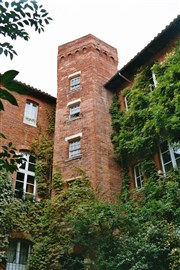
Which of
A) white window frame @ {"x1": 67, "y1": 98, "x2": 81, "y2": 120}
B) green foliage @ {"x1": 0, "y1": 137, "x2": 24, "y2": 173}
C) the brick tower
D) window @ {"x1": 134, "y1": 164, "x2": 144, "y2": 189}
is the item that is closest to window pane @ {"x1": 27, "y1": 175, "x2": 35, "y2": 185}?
the brick tower

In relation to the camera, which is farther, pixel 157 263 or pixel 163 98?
pixel 163 98

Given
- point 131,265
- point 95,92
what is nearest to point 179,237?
point 131,265

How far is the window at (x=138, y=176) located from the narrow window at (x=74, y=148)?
353 cm

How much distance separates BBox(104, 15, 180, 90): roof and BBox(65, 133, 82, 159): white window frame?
4.64 m

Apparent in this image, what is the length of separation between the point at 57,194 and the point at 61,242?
9.57 ft

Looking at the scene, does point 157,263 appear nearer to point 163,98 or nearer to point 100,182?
point 100,182

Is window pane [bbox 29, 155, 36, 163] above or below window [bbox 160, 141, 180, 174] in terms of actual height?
above

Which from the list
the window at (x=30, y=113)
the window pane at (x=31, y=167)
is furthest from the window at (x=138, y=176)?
the window at (x=30, y=113)

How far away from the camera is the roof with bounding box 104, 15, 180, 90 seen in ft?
61.7

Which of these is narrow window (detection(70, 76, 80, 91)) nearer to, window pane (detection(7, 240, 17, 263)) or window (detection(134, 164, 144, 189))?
window (detection(134, 164, 144, 189))

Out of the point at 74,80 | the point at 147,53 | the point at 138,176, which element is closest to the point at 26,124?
the point at 74,80

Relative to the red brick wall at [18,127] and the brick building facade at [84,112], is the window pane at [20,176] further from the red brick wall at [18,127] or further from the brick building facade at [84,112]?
the red brick wall at [18,127]

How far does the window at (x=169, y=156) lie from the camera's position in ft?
52.4

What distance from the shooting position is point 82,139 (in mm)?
19734
